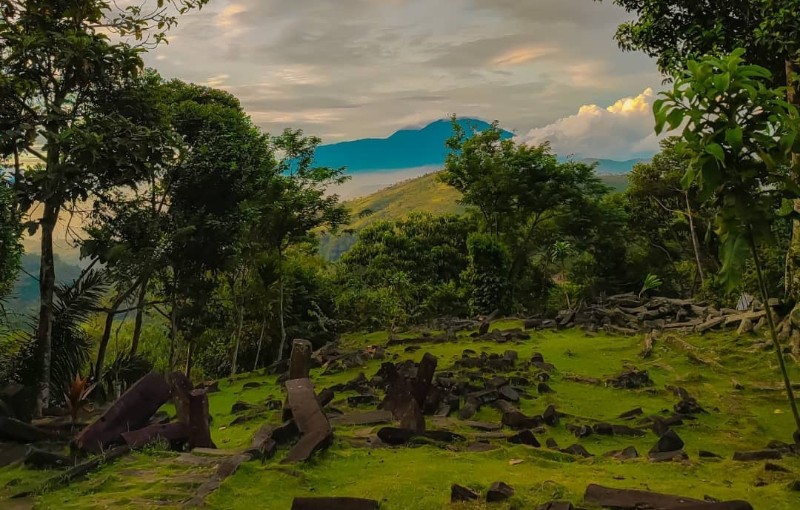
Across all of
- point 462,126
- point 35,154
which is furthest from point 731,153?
point 462,126

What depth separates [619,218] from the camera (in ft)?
110

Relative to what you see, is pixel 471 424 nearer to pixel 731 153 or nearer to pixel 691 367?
pixel 731 153

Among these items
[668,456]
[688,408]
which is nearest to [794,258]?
[688,408]

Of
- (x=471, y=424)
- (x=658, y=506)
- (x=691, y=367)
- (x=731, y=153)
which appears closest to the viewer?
(x=658, y=506)

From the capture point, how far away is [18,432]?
7.22 m

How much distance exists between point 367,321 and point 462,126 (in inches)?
546

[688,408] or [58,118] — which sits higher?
[58,118]

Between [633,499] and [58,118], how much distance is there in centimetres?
991

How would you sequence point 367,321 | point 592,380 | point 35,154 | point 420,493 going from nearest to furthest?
point 420,493
point 35,154
point 592,380
point 367,321

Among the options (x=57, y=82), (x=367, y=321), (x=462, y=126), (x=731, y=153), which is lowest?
(x=367, y=321)

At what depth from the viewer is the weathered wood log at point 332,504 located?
4055mm

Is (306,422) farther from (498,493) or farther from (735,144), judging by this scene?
(735,144)

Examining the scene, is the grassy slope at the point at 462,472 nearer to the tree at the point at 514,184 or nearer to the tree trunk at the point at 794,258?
the tree trunk at the point at 794,258

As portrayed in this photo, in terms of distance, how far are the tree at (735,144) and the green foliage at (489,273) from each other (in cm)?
2244
